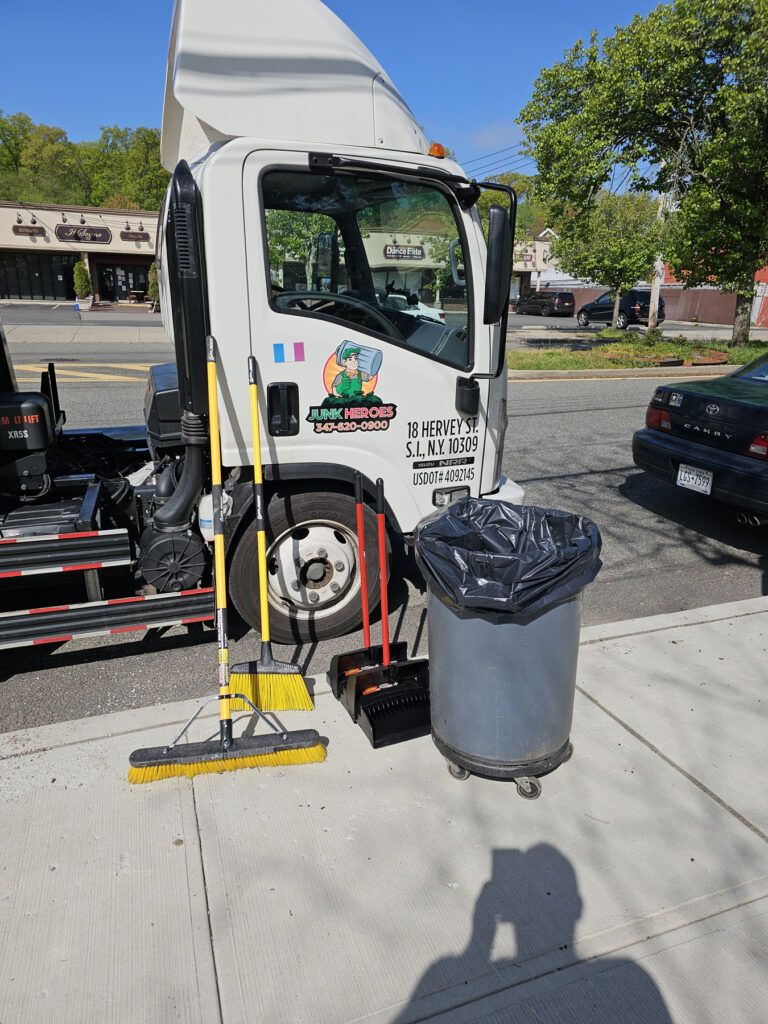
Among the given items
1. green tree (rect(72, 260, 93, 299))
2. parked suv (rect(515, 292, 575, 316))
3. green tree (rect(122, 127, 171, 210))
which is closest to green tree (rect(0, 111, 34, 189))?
green tree (rect(122, 127, 171, 210))

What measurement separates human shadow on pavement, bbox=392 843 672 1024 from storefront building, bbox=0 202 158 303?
42.8 m

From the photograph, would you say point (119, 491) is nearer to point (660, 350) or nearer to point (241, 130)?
point (241, 130)

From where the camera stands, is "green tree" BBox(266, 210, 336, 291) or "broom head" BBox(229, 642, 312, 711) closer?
"broom head" BBox(229, 642, 312, 711)

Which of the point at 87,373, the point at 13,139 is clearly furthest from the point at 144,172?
the point at 87,373

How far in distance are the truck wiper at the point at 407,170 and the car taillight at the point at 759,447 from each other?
3.03 metres

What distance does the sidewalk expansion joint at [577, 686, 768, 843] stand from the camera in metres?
2.82

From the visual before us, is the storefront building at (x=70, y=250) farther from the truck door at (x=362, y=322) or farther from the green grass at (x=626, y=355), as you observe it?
the truck door at (x=362, y=322)

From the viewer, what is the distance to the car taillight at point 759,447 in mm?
5324

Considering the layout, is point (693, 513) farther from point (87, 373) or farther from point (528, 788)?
point (87, 373)

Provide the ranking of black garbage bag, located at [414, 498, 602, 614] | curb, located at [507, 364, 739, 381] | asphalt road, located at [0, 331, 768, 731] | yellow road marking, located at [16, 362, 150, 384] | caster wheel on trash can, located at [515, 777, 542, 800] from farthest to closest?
curb, located at [507, 364, 739, 381], yellow road marking, located at [16, 362, 150, 384], asphalt road, located at [0, 331, 768, 731], caster wheel on trash can, located at [515, 777, 542, 800], black garbage bag, located at [414, 498, 602, 614]

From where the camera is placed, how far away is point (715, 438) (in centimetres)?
576

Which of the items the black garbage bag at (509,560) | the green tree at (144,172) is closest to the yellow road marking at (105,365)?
the black garbage bag at (509,560)

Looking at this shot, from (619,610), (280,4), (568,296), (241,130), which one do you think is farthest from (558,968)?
(568,296)

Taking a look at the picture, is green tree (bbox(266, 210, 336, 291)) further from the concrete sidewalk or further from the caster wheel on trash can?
the caster wheel on trash can
